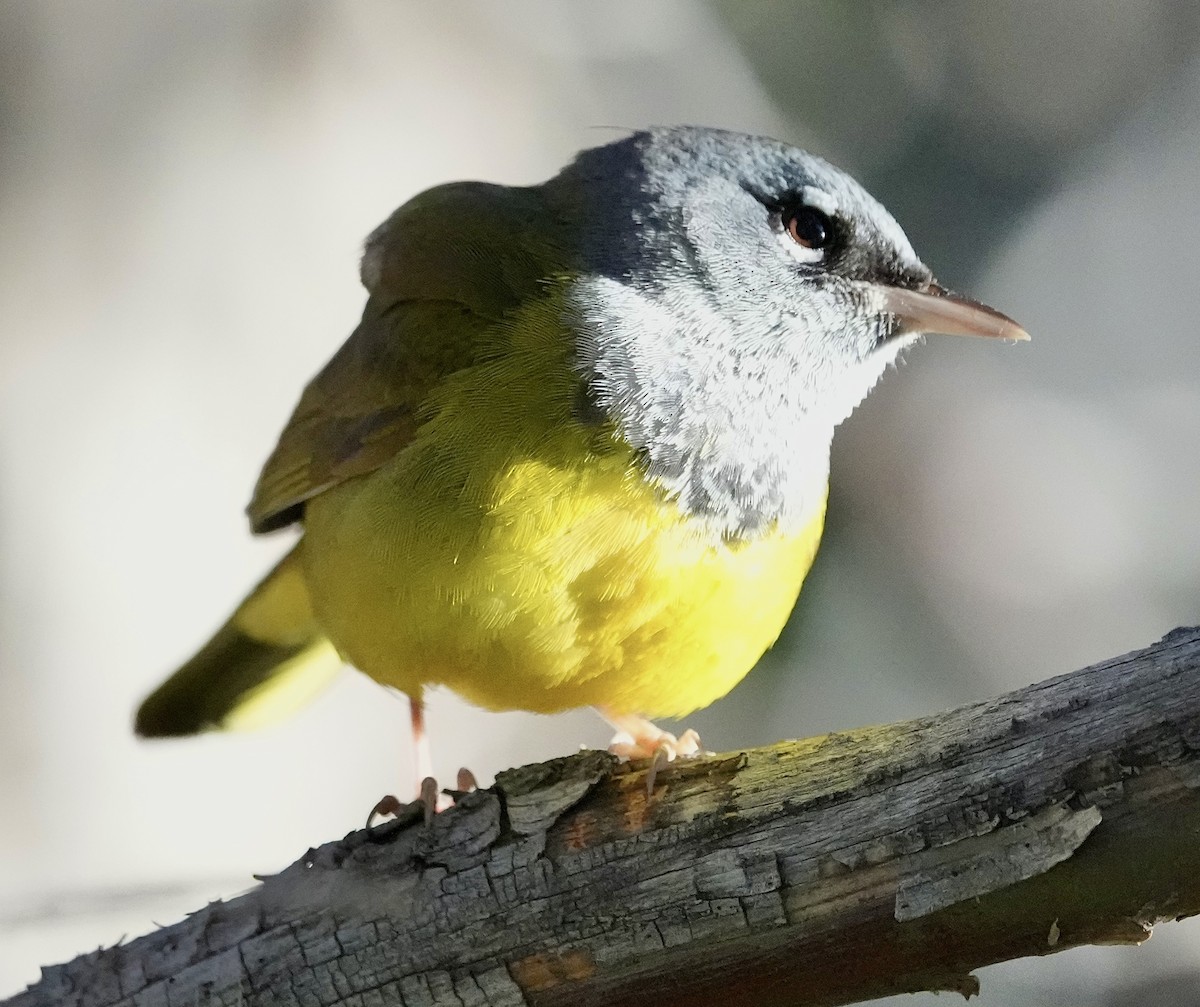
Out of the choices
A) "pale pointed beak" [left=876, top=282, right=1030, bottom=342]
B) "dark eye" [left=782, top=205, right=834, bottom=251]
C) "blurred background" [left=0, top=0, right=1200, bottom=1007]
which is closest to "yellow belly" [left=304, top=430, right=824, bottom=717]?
"pale pointed beak" [left=876, top=282, right=1030, bottom=342]

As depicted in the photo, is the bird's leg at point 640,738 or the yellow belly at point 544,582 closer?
the yellow belly at point 544,582

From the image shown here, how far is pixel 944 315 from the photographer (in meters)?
2.48

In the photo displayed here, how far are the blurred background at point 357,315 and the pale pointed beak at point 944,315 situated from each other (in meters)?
1.58

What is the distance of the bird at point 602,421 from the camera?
2.11 meters

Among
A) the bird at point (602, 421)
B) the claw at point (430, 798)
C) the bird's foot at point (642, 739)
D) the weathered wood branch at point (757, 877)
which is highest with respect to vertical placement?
the bird at point (602, 421)

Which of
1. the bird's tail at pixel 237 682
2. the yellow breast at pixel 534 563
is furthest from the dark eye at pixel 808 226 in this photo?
the bird's tail at pixel 237 682

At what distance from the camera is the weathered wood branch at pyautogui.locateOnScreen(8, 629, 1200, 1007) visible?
A: 1522 millimetres

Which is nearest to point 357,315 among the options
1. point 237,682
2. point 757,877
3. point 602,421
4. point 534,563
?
point 237,682

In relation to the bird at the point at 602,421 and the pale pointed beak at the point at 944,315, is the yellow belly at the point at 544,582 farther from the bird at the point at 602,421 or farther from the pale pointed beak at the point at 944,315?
the pale pointed beak at the point at 944,315

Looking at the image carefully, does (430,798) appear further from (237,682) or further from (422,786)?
(237,682)

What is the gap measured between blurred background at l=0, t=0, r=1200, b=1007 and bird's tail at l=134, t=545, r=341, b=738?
95cm

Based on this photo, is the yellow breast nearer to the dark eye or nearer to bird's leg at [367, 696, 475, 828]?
bird's leg at [367, 696, 475, 828]

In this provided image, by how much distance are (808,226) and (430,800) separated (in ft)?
4.46

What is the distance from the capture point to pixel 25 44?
13.1 feet
